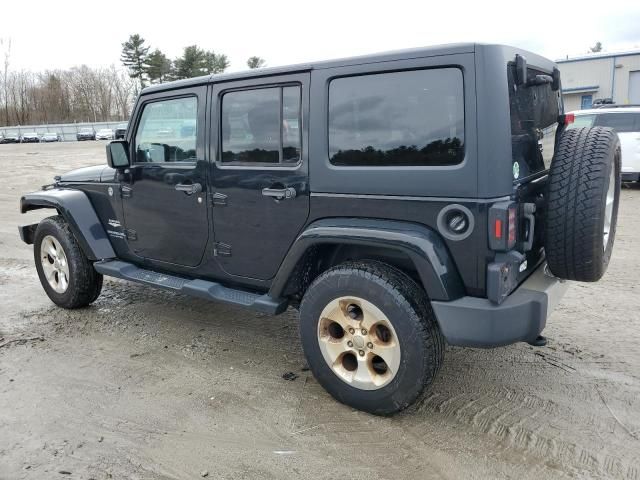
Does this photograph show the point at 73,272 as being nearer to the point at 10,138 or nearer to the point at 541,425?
the point at 541,425

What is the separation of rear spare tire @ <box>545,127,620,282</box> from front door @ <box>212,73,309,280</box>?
1.39 m

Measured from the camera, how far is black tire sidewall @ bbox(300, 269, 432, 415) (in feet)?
9.06

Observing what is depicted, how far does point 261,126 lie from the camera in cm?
342

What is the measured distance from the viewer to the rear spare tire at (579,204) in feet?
8.72

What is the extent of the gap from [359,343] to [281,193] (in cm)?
103

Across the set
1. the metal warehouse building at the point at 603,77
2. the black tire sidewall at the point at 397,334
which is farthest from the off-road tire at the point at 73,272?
the metal warehouse building at the point at 603,77

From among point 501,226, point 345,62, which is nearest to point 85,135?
point 345,62

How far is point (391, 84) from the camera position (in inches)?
112

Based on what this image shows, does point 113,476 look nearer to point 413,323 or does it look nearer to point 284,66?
point 413,323

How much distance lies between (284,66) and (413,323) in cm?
175

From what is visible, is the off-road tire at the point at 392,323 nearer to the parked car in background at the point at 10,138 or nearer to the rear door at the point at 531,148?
the rear door at the point at 531,148

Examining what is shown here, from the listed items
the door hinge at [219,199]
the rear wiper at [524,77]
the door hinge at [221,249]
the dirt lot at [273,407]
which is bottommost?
the dirt lot at [273,407]

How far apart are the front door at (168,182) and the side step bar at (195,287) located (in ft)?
0.45

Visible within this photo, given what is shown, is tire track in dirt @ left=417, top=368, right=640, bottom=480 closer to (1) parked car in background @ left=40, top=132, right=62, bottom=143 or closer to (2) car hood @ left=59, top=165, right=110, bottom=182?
(2) car hood @ left=59, top=165, right=110, bottom=182
